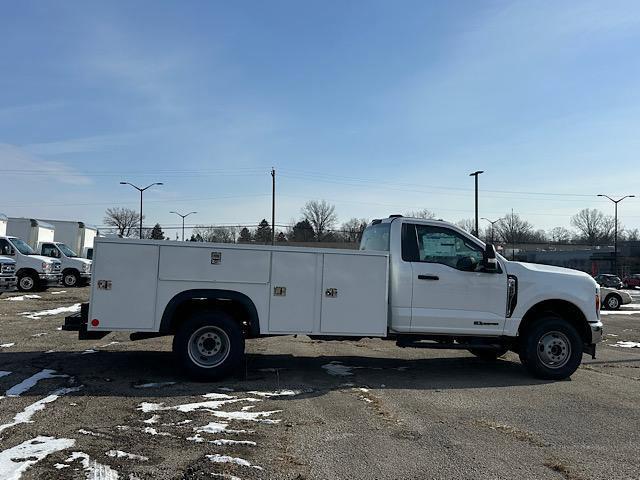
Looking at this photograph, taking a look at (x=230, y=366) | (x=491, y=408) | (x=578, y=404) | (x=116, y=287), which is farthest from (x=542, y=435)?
(x=116, y=287)

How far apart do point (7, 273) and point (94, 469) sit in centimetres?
1885

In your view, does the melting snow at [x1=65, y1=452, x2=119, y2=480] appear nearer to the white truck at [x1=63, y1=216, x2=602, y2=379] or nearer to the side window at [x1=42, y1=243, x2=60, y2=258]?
the white truck at [x1=63, y1=216, x2=602, y2=379]

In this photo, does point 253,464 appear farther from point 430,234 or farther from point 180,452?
point 430,234

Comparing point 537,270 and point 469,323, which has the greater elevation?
point 537,270

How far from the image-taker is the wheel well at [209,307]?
7273mm

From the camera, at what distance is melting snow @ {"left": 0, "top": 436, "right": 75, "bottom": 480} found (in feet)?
13.8

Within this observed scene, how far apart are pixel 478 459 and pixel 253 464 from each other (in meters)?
1.96

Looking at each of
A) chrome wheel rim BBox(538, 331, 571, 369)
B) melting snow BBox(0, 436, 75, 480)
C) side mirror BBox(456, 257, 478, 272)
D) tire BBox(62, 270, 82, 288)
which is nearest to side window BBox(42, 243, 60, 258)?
tire BBox(62, 270, 82, 288)

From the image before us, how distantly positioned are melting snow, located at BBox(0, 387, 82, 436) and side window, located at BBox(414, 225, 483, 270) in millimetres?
5011

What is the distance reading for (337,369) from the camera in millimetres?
8633

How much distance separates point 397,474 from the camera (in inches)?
175

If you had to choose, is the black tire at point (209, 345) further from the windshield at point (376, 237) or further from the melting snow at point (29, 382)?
the windshield at point (376, 237)

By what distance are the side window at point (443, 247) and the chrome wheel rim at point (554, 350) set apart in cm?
158

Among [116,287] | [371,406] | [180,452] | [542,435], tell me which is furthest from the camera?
[116,287]
